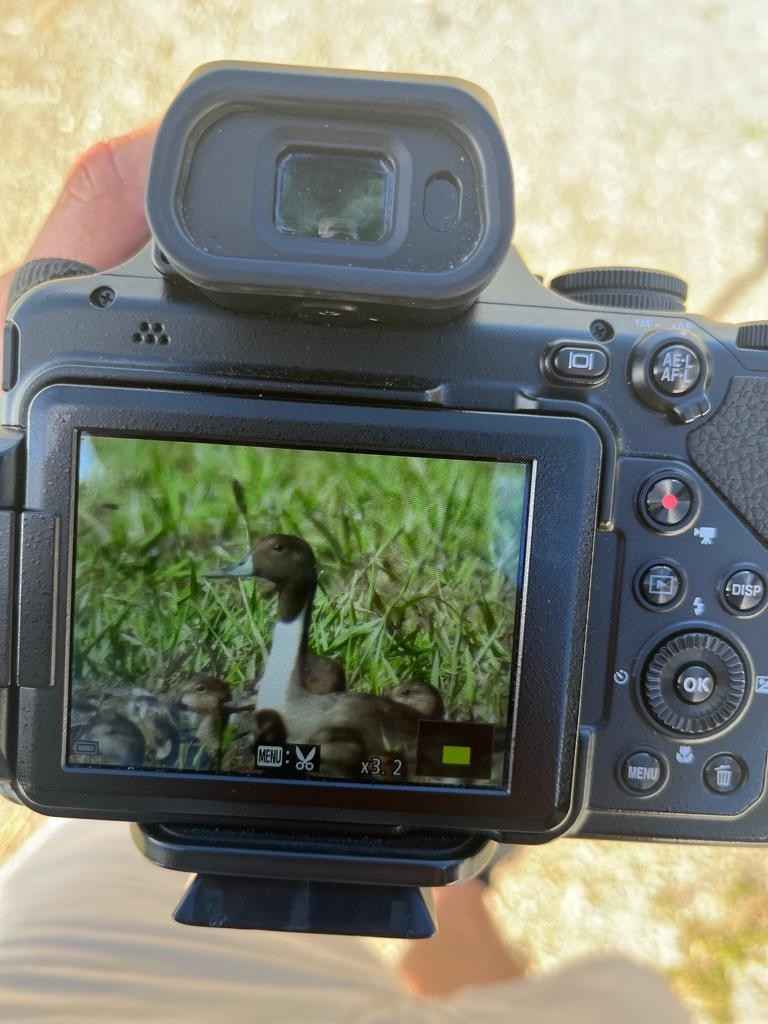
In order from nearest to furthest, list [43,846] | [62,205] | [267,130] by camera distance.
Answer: [267,130] < [62,205] < [43,846]

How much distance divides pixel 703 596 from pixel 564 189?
0.59 meters

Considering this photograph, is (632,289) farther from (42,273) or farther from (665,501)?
(42,273)

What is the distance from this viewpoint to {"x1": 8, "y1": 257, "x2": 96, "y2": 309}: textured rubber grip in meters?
0.53

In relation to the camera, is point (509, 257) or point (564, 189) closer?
point (509, 257)

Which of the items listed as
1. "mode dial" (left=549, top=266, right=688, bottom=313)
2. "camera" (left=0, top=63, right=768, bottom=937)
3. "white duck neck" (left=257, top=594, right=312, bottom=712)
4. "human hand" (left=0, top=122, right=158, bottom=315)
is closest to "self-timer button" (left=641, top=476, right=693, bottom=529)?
"camera" (left=0, top=63, right=768, bottom=937)

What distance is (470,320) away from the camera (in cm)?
52

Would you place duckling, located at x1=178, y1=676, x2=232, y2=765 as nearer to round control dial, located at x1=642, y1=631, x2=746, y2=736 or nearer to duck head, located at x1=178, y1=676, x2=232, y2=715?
duck head, located at x1=178, y1=676, x2=232, y2=715

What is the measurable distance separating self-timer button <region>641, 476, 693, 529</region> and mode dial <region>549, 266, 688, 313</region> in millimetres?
112

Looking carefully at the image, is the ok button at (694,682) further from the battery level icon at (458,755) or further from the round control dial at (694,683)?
the battery level icon at (458,755)

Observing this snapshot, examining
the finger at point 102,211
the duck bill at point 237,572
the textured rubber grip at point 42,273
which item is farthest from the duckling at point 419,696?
the finger at point 102,211

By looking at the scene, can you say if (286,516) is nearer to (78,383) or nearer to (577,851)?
(78,383)

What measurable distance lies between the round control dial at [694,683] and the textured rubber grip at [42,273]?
1.39 ft

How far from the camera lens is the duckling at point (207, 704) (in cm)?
52

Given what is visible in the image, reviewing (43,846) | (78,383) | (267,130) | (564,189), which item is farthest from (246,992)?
(564,189)
